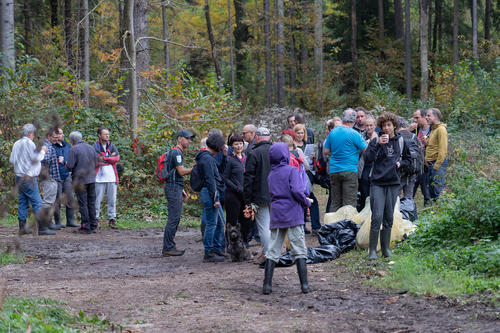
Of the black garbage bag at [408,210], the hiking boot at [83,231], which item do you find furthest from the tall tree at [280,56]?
the black garbage bag at [408,210]

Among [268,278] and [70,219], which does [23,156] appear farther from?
[268,278]

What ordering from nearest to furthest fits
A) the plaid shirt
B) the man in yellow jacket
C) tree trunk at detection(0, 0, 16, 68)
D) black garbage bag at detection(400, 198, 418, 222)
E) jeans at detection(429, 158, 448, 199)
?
black garbage bag at detection(400, 198, 418, 222), jeans at detection(429, 158, 448, 199), the man in yellow jacket, the plaid shirt, tree trunk at detection(0, 0, 16, 68)

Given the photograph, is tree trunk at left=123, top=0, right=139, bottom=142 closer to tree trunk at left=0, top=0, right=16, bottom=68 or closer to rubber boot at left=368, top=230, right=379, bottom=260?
tree trunk at left=0, top=0, right=16, bottom=68

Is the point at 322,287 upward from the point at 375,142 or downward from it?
downward

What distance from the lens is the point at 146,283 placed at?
22.1 ft

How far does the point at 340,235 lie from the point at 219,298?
310cm

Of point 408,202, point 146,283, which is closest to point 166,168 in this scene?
point 146,283

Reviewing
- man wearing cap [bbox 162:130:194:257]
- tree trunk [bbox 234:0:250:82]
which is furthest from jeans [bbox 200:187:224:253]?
tree trunk [bbox 234:0:250:82]

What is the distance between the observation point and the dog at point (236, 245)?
26.7ft

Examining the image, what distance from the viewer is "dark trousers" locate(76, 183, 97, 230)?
36.7 ft

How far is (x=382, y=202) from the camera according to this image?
285 inches

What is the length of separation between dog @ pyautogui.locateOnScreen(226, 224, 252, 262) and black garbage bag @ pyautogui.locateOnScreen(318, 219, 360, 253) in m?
1.32

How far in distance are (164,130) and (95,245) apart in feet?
17.1

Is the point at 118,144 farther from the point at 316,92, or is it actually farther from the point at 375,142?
the point at 316,92
